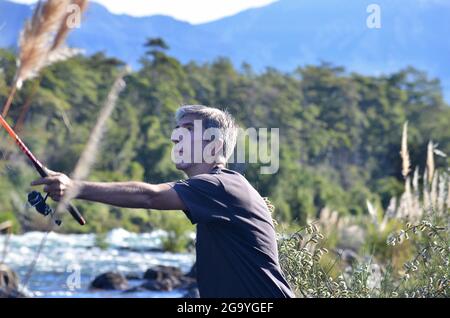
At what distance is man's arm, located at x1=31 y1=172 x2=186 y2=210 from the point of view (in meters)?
2.42

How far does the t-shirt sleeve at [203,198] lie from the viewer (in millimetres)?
2730

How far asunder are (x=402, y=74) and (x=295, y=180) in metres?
25.2

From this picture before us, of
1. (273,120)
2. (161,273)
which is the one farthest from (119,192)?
(273,120)

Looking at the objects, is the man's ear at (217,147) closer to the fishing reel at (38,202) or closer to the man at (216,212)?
the man at (216,212)

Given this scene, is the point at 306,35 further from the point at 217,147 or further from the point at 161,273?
the point at 217,147

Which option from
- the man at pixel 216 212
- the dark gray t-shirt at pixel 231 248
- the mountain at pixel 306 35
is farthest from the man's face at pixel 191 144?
the mountain at pixel 306 35

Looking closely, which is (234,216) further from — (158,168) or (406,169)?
(158,168)

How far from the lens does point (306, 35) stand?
12700cm

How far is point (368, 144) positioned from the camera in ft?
173

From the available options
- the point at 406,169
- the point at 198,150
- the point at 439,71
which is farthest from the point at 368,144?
the point at 198,150

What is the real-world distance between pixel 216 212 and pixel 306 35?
412 feet

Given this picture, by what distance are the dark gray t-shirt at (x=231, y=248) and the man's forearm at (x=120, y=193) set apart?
0.17 m

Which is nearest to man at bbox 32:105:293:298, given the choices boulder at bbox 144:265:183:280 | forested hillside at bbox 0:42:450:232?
boulder at bbox 144:265:183:280

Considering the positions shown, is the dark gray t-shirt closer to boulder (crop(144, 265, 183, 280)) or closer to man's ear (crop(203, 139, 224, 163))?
man's ear (crop(203, 139, 224, 163))
